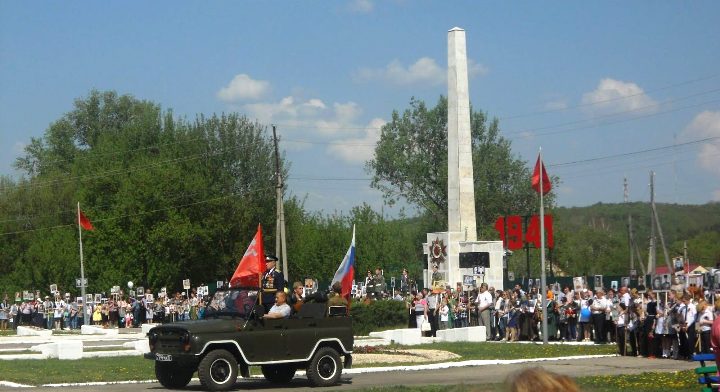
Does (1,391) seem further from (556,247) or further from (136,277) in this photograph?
(556,247)

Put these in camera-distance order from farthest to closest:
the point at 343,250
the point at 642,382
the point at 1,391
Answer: the point at 343,250 → the point at 1,391 → the point at 642,382

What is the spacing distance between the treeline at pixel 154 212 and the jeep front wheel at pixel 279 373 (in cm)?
5100

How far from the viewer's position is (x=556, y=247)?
3888 inches

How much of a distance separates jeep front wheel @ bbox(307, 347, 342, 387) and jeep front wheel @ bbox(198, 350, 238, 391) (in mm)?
1402

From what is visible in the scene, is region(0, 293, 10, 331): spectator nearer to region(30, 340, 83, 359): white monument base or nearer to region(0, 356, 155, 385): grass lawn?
region(30, 340, 83, 359): white monument base

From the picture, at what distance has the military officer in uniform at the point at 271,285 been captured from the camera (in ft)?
63.2

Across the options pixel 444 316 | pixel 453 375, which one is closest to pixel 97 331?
pixel 444 316

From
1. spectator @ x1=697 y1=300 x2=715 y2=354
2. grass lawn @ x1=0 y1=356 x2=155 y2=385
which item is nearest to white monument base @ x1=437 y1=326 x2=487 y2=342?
grass lawn @ x1=0 y1=356 x2=155 y2=385

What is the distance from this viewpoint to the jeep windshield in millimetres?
19031

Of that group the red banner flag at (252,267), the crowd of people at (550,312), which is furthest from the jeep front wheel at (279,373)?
the red banner flag at (252,267)

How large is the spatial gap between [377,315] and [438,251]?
11.9 m

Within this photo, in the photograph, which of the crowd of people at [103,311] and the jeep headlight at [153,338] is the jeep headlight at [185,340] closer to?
the jeep headlight at [153,338]

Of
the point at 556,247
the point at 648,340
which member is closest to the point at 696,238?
the point at 556,247

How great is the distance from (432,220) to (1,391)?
75291 millimetres
